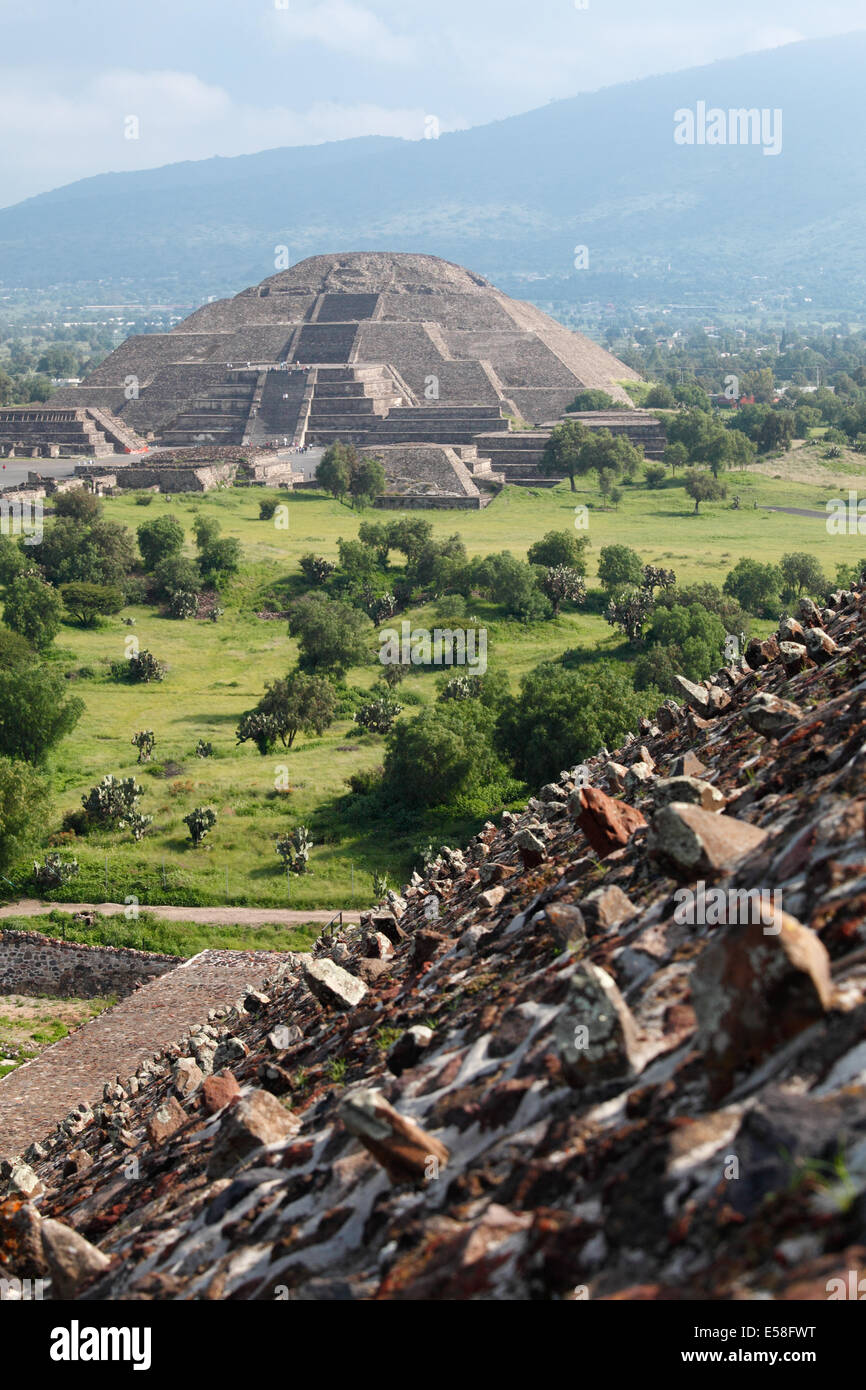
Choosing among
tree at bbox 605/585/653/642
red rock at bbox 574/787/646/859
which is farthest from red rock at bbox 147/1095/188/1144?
tree at bbox 605/585/653/642

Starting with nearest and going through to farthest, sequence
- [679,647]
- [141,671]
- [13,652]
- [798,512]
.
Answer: [679,647] < [13,652] < [141,671] < [798,512]

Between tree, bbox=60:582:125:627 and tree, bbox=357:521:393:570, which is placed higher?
tree, bbox=357:521:393:570

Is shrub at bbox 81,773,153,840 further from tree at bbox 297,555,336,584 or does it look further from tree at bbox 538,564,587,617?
tree at bbox 297,555,336,584

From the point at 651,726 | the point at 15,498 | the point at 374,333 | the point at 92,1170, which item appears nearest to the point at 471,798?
the point at 651,726
